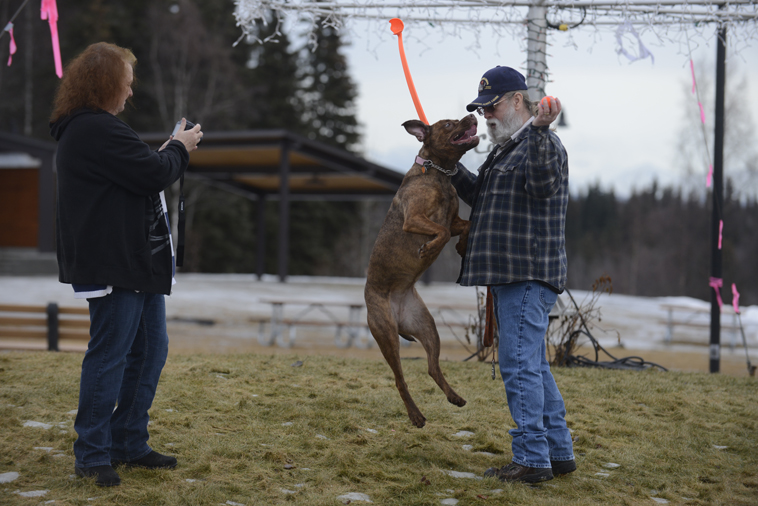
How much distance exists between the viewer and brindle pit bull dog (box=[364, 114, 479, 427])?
3006 mm

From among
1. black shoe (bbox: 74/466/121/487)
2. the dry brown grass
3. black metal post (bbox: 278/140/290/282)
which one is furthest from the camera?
black metal post (bbox: 278/140/290/282)

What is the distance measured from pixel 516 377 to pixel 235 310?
32.7ft

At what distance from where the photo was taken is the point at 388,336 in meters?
3.14

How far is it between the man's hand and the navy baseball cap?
0.39 meters

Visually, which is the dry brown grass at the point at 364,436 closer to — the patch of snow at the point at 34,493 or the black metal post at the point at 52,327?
the patch of snow at the point at 34,493

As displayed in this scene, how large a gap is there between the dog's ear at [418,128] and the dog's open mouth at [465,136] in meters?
0.17

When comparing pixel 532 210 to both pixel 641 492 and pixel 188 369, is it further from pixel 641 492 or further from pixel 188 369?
pixel 188 369

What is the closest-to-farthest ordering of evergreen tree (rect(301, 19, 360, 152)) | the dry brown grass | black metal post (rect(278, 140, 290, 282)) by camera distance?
the dry brown grass, black metal post (rect(278, 140, 290, 282)), evergreen tree (rect(301, 19, 360, 152))

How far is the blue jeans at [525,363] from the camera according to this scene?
291 centimetres

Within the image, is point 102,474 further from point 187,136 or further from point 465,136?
point 465,136

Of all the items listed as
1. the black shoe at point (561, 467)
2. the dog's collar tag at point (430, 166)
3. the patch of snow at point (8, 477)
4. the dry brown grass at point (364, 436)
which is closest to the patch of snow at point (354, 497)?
the dry brown grass at point (364, 436)

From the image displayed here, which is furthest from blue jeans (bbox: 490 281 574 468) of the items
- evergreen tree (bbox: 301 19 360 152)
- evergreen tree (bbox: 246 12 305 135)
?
evergreen tree (bbox: 301 19 360 152)

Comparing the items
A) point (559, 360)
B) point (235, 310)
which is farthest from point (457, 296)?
point (559, 360)

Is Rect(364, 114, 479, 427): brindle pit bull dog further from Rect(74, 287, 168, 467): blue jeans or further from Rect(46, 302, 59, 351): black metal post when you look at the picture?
Rect(46, 302, 59, 351): black metal post
